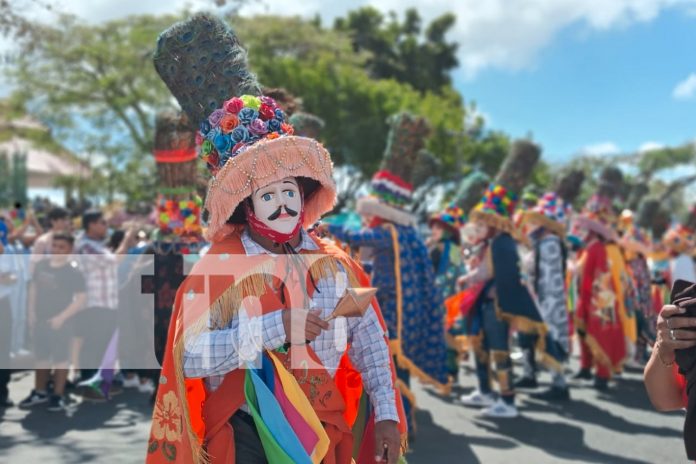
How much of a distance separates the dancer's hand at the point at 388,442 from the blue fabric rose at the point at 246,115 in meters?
1.38

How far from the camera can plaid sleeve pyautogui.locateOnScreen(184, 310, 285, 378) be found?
9.55 feet

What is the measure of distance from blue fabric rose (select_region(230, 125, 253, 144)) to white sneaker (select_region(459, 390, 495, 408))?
5.46m

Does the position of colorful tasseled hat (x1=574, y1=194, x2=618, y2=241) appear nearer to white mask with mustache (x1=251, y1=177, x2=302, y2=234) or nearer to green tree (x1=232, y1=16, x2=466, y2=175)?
white mask with mustache (x1=251, y1=177, x2=302, y2=234)

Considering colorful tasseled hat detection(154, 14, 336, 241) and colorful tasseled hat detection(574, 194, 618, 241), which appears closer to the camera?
colorful tasseled hat detection(154, 14, 336, 241)

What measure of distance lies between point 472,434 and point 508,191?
236 centimetres

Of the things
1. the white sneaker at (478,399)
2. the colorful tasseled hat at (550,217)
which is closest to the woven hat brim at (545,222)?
the colorful tasseled hat at (550,217)

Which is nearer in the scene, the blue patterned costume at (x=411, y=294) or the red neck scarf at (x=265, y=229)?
the red neck scarf at (x=265, y=229)

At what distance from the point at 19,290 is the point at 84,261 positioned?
875 mm

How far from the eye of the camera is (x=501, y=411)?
7.54m

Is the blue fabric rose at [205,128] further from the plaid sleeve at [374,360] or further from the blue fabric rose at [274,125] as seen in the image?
the plaid sleeve at [374,360]

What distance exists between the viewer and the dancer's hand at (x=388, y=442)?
3.17 meters

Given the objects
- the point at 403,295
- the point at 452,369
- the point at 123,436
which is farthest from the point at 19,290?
the point at 452,369

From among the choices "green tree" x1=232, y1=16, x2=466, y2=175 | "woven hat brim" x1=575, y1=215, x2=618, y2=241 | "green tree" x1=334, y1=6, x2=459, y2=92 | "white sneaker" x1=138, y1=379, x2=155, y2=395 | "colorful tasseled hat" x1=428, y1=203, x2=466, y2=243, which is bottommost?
"white sneaker" x1=138, y1=379, x2=155, y2=395

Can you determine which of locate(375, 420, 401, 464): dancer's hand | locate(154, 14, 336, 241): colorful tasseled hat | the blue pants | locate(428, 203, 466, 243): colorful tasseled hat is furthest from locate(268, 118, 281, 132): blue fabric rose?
locate(428, 203, 466, 243): colorful tasseled hat
